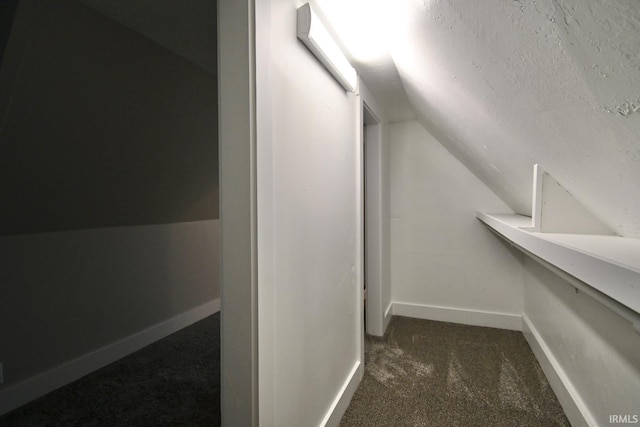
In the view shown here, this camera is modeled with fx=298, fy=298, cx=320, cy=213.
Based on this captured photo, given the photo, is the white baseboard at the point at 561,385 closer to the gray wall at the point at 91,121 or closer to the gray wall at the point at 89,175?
the gray wall at the point at 89,175

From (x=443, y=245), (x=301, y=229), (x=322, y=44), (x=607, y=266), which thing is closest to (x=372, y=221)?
(x=443, y=245)

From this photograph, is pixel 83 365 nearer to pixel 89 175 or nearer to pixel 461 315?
pixel 89 175

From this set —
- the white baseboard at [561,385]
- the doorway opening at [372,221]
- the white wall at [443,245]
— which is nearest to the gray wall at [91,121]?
the doorway opening at [372,221]

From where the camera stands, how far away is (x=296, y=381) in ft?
3.80

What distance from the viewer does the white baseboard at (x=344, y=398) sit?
145cm

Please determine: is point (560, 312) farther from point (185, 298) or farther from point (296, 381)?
point (185, 298)

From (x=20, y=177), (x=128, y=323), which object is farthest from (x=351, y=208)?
(x=128, y=323)

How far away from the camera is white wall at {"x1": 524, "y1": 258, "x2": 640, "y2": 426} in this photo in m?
1.11

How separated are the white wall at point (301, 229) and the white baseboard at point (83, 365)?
5.66 feet

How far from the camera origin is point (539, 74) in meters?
0.74

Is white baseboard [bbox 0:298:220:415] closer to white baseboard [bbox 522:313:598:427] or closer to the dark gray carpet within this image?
the dark gray carpet

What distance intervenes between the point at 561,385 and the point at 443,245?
144 cm

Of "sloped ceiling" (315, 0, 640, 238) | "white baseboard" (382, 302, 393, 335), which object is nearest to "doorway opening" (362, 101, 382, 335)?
"white baseboard" (382, 302, 393, 335)

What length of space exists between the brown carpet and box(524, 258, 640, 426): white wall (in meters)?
0.15
